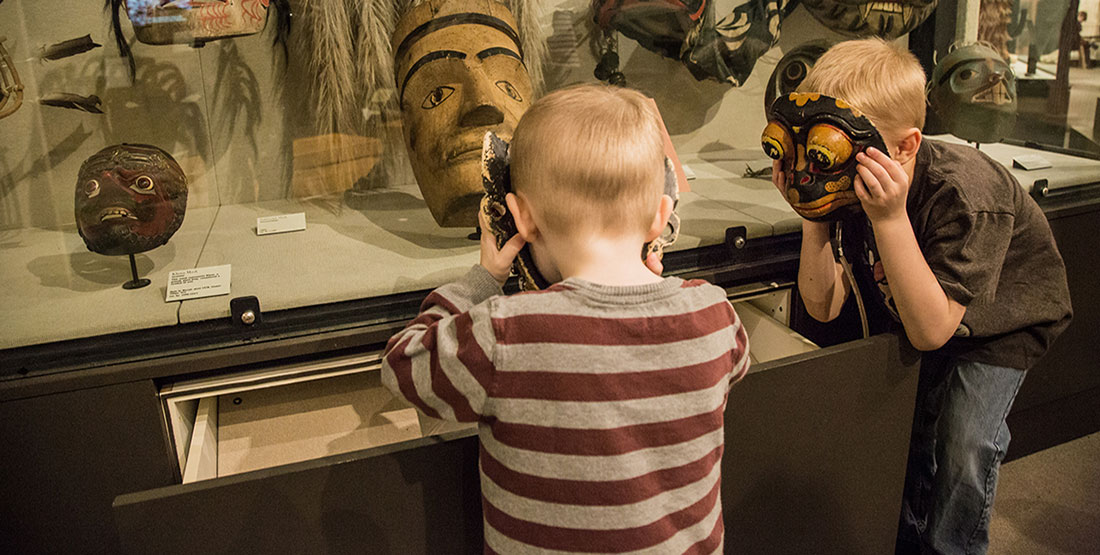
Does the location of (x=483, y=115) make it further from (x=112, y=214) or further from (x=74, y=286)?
(x=74, y=286)

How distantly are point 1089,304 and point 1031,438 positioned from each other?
1.31 ft

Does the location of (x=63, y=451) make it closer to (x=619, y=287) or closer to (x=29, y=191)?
(x=29, y=191)

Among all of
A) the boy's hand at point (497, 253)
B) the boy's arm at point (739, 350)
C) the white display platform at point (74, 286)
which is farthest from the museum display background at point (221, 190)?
the boy's arm at point (739, 350)

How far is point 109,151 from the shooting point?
1310 mm

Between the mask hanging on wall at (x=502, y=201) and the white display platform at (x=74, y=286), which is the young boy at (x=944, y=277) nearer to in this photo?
the mask hanging on wall at (x=502, y=201)

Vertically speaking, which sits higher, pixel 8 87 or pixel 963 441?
pixel 8 87

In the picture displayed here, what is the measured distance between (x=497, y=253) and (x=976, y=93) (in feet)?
4.67

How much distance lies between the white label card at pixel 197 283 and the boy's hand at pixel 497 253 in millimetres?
517

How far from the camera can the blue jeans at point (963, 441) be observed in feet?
4.64

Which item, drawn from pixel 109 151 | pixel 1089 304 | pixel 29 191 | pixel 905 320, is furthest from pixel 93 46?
pixel 1089 304

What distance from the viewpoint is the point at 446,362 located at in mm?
843

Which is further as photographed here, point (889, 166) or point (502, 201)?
point (889, 166)

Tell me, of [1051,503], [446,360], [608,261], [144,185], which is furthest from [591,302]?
[1051,503]

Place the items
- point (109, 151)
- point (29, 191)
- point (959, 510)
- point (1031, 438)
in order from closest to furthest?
point (109, 151)
point (959, 510)
point (29, 191)
point (1031, 438)
